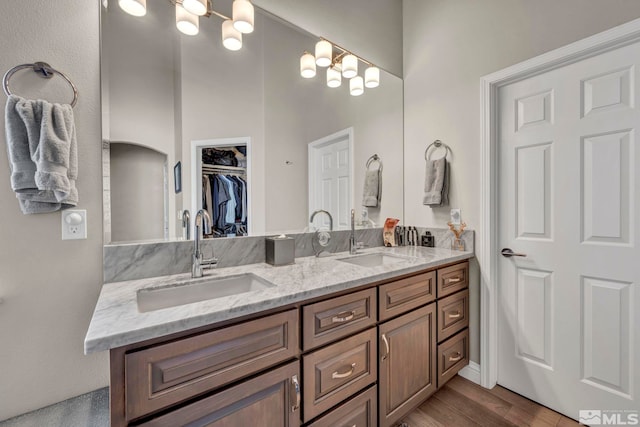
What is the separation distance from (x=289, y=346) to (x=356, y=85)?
6.26ft

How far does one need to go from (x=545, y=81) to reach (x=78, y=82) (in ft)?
7.77

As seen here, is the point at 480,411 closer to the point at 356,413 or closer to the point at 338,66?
the point at 356,413

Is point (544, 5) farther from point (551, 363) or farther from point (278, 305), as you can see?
point (278, 305)

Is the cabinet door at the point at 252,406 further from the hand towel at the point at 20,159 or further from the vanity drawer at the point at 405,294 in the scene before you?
the hand towel at the point at 20,159

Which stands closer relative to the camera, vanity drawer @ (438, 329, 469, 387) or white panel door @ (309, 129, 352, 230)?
vanity drawer @ (438, 329, 469, 387)

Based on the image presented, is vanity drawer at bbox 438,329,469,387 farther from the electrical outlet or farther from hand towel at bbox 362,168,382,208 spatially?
the electrical outlet

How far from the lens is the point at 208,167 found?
145 cm

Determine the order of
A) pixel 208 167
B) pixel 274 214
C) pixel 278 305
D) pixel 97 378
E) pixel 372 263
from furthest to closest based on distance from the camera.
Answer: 1. pixel 372 263
2. pixel 274 214
3. pixel 208 167
4. pixel 97 378
5. pixel 278 305

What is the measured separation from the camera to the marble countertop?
73cm

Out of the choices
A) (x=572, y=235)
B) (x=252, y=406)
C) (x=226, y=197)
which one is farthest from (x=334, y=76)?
(x=252, y=406)

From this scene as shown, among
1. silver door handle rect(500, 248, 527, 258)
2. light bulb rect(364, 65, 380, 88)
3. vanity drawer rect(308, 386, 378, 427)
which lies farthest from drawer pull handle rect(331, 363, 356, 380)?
light bulb rect(364, 65, 380, 88)

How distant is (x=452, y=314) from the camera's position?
1.77 meters

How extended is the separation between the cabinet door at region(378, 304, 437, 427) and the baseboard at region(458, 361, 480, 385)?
0.47 metres

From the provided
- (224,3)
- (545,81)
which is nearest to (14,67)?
(224,3)
